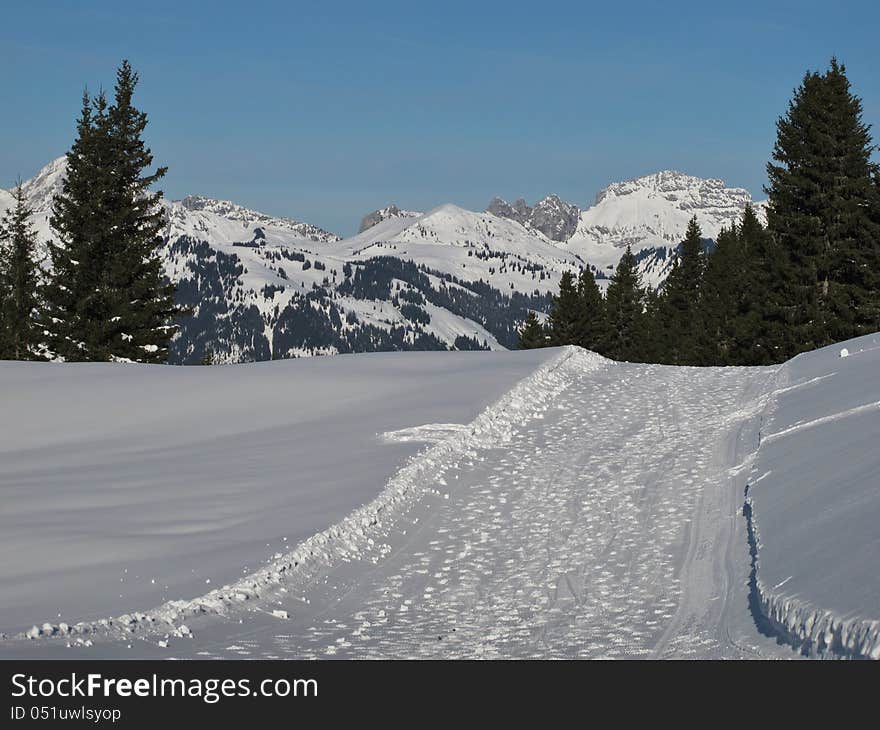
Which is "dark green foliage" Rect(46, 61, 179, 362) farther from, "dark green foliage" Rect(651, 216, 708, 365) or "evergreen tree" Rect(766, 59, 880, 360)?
"dark green foliage" Rect(651, 216, 708, 365)

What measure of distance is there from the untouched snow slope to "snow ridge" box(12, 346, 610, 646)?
0.33m

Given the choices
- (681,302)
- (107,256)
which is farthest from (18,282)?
(681,302)

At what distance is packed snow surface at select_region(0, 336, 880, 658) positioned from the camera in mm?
10516

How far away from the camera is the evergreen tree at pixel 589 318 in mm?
76250

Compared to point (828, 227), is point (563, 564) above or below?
below

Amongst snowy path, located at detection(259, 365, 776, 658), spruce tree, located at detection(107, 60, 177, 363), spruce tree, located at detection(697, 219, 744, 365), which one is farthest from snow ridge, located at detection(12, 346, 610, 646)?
spruce tree, located at detection(697, 219, 744, 365)

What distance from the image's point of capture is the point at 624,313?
79.7 metres

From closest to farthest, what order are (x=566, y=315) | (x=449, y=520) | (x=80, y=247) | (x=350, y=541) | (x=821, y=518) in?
(x=821, y=518) → (x=350, y=541) → (x=449, y=520) → (x=80, y=247) → (x=566, y=315)

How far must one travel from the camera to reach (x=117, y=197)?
42.1 meters

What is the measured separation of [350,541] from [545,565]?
3141 mm

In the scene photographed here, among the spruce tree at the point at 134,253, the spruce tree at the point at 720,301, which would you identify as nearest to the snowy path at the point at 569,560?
the spruce tree at the point at 134,253

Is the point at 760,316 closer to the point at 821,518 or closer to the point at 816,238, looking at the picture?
the point at 816,238

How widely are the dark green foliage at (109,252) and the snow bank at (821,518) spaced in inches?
1116
